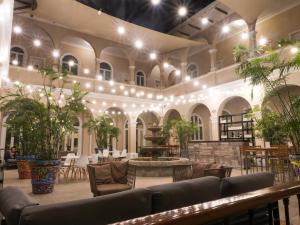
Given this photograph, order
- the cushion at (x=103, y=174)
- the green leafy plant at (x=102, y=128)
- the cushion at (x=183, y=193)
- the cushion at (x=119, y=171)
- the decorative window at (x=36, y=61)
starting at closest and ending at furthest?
the cushion at (x=183, y=193), the cushion at (x=103, y=174), the cushion at (x=119, y=171), the green leafy plant at (x=102, y=128), the decorative window at (x=36, y=61)

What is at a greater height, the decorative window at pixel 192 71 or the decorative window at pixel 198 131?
the decorative window at pixel 192 71

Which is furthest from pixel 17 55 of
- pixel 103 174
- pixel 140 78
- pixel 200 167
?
pixel 200 167

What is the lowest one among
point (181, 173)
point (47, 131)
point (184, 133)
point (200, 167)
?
point (181, 173)

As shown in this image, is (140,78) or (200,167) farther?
(140,78)

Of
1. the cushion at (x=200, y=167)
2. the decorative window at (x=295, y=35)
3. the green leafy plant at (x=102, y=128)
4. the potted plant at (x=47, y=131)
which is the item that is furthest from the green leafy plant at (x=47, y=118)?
the decorative window at (x=295, y=35)

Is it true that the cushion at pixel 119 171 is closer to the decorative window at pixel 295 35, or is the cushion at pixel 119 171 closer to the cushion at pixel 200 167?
the cushion at pixel 200 167

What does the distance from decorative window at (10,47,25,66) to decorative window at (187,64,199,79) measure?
10.3 meters

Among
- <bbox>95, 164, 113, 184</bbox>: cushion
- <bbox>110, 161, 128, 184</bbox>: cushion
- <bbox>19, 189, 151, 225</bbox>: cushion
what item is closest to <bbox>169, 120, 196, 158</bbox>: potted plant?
<bbox>110, 161, 128, 184</bbox>: cushion

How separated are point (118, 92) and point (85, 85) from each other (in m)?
2.02

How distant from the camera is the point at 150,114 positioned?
17.9 m

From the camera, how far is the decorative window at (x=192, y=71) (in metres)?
16.5

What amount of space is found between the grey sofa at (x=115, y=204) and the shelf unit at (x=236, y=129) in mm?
9056

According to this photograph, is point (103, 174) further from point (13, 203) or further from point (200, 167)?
point (13, 203)

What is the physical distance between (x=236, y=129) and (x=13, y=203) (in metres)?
11.0
